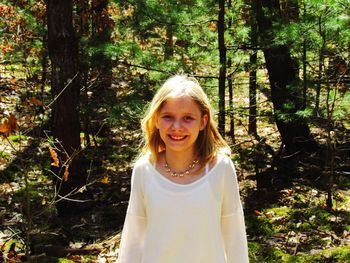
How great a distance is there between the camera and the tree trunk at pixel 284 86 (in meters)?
7.26

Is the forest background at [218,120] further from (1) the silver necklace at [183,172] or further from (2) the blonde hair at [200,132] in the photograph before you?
(1) the silver necklace at [183,172]

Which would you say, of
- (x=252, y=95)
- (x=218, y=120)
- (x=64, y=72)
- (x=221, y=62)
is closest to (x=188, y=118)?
(x=64, y=72)

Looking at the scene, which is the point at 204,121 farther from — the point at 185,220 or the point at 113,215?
the point at 113,215

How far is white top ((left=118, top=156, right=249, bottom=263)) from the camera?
240 centimetres

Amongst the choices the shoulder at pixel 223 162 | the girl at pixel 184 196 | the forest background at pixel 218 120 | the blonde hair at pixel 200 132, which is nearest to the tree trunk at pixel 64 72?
the forest background at pixel 218 120

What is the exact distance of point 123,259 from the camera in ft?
8.25

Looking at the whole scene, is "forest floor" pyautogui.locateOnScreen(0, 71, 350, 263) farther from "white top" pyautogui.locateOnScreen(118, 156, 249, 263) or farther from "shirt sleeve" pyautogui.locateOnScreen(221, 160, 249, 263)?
"shirt sleeve" pyautogui.locateOnScreen(221, 160, 249, 263)

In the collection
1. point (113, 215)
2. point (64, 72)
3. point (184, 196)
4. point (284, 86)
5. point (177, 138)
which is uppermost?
point (64, 72)

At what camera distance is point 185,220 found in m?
2.40

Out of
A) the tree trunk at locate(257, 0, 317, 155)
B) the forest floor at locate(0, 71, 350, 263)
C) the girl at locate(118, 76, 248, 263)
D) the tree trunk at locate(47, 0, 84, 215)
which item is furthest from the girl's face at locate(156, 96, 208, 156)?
the tree trunk at locate(257, 0, 317, 155)

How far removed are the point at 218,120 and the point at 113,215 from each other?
6.80ft

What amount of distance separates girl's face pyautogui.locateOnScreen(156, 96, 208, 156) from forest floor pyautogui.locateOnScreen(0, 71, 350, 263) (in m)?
2.21

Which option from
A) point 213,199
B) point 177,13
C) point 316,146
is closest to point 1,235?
point 177,13

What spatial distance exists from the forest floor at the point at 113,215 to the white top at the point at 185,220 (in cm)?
207
